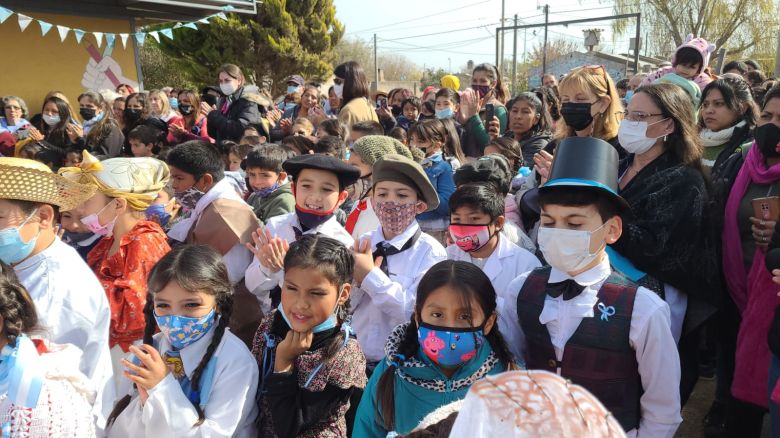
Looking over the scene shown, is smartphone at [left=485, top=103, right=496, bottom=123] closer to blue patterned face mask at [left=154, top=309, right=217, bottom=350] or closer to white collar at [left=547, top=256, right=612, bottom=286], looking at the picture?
white collar at [left=547, top=256, right=612, bottom=286]

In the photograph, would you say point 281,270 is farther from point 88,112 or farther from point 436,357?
point 88,112

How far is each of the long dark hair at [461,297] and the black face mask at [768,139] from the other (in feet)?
6.67

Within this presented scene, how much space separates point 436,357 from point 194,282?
1071 mm

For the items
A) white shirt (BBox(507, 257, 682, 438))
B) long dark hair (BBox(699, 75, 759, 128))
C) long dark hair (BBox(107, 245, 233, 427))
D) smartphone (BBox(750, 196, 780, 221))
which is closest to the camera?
white shirt (BBox(507, 257, 682, 438))

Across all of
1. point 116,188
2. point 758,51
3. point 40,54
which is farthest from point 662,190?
point 758,51

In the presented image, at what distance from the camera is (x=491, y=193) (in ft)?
10.4

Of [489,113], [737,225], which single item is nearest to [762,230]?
[737,225]

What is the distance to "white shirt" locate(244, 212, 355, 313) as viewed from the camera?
317 cm

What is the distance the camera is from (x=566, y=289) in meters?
2.33

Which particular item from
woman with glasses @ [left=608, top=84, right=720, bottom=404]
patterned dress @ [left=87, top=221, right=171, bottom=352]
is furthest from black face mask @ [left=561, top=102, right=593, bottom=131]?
patterned dress @ [left=87, top=221, right=171, bottom=352]

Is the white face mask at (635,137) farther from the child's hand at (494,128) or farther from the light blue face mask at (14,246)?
the child's hand at (494,128)

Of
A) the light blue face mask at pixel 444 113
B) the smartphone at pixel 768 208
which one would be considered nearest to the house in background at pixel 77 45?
the light blue face mask at pixel 444 113

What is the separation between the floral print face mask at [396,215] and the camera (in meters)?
3.25

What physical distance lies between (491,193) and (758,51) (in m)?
30.1
